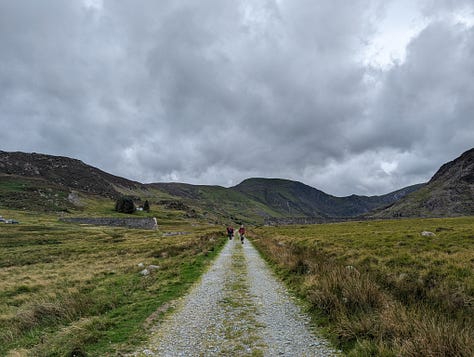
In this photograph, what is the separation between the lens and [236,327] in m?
8.98

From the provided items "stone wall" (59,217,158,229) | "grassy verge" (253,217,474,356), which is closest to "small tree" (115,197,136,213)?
"stone wall" (59,217,158,229)

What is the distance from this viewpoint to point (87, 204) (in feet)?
619

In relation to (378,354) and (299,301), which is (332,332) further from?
(299,301)

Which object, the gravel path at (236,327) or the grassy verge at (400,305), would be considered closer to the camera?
the grassy verge at (400,305)

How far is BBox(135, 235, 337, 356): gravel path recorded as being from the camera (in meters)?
7.35

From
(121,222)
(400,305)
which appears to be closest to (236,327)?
(400,305)

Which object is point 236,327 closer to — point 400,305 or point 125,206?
point 400,305

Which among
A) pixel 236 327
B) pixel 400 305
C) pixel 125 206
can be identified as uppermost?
pixel 125 206

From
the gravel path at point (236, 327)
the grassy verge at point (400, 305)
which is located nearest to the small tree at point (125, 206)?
the grassy verge at point (400, 305)

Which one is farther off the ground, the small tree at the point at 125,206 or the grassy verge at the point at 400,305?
→ the small tree at the point at 125,206

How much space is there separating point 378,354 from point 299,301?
5.72 m

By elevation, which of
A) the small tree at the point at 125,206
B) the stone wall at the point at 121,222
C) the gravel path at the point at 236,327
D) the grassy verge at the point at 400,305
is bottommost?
the gravel path at the point at 236,327

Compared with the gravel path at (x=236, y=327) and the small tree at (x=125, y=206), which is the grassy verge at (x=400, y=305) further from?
the small tree at (x=125, y=206)

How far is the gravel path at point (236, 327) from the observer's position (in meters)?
7.35
